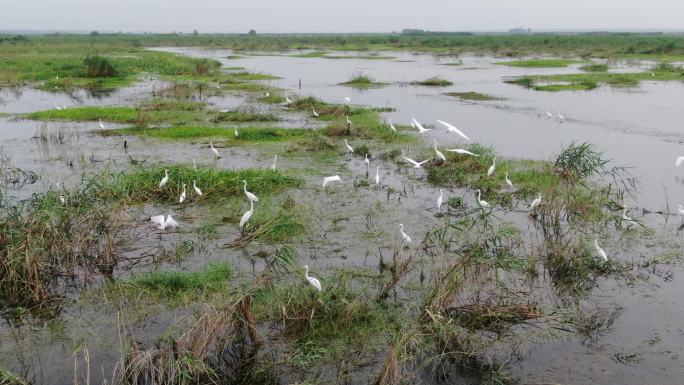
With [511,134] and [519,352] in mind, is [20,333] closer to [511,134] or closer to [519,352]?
[519,352]

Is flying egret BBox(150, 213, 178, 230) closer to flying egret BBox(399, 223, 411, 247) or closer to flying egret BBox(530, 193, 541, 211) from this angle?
flying egret BBox(399, 223, 411, 247)

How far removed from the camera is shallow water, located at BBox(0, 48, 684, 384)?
6.57 m

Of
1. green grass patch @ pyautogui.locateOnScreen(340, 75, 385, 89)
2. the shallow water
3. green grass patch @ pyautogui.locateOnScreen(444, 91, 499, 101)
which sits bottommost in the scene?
the shallow water

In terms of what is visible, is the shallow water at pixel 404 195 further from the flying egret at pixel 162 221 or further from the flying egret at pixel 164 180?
the flying egret at pixel 164 180

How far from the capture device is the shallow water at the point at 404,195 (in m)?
6.57

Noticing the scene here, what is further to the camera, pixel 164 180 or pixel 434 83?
pixel 434 83

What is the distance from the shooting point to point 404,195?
12.2m

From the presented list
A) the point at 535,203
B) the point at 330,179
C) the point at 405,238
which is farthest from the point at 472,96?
the point at 405,238

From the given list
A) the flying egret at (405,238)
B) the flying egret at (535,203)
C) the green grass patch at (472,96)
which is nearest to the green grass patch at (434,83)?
the green grass patch at (472,96)

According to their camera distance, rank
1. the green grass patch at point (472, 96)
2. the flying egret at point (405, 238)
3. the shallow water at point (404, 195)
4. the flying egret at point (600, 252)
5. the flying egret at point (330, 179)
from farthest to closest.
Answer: the green grass patch at point (472, 96) < the flying egret at point (330, 179) < the flying egret at point (405, 238) < the flying egret at point (600, 252) < the shallow water at point (404, 195)

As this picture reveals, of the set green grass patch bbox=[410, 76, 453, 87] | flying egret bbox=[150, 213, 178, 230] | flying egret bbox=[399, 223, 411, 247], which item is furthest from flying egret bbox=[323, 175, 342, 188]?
green grass patch bbox=[410, 76, 453, 87]

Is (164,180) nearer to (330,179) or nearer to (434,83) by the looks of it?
(330,179)

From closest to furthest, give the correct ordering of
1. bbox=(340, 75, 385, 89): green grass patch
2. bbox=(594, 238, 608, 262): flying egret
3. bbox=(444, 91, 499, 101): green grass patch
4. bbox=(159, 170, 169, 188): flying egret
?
bbox=(594, 238, 608, 262): flying egret, bbox=(159, 170, 169, 188): flying egret, bbox=(444, 91, 499, 101): green grass patch, bbox=(340, 75, 385, 89): green grass patch

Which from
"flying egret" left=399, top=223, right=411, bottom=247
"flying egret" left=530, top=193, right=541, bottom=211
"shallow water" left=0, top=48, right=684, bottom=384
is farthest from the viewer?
"flying egret" left=530, top=193, right=541, bottom=211
